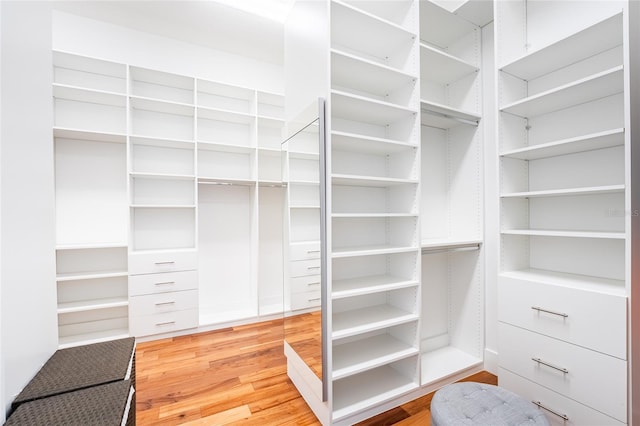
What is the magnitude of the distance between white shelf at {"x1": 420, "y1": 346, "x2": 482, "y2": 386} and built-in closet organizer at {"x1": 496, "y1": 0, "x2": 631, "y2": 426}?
36cm

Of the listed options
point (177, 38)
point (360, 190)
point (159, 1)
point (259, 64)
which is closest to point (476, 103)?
point (360, 190)

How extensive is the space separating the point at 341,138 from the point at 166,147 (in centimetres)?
226

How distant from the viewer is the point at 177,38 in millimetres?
3061

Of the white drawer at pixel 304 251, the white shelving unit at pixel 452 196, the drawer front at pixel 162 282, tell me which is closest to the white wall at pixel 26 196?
the white drawer at pixel 304 251

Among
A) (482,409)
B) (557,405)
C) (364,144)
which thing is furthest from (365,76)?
(557,405)

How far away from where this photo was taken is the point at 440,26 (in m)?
2.21

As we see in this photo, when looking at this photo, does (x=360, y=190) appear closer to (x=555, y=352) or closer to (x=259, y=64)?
(x=555, y=352)

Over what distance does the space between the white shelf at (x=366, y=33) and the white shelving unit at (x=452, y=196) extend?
0.31 meters

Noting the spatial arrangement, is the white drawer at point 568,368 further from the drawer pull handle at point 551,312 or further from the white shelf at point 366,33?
the white shelf at point 366,33

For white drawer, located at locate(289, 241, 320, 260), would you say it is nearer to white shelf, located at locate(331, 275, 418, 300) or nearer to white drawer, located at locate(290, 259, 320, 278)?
white drawer, located at locate(290, 259, 320, 278)

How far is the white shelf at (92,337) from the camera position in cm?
252

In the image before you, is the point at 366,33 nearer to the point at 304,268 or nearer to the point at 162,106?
the point at 304,268

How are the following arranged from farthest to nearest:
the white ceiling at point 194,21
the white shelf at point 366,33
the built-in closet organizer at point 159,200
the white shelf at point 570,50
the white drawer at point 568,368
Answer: the built-in closet organizer at point 159,200, the white ceiling at point 194,21, the white shelf at point 366,33, the white shelf at point 570,50, the white drawer at point 568,368

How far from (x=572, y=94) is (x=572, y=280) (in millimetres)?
1054
